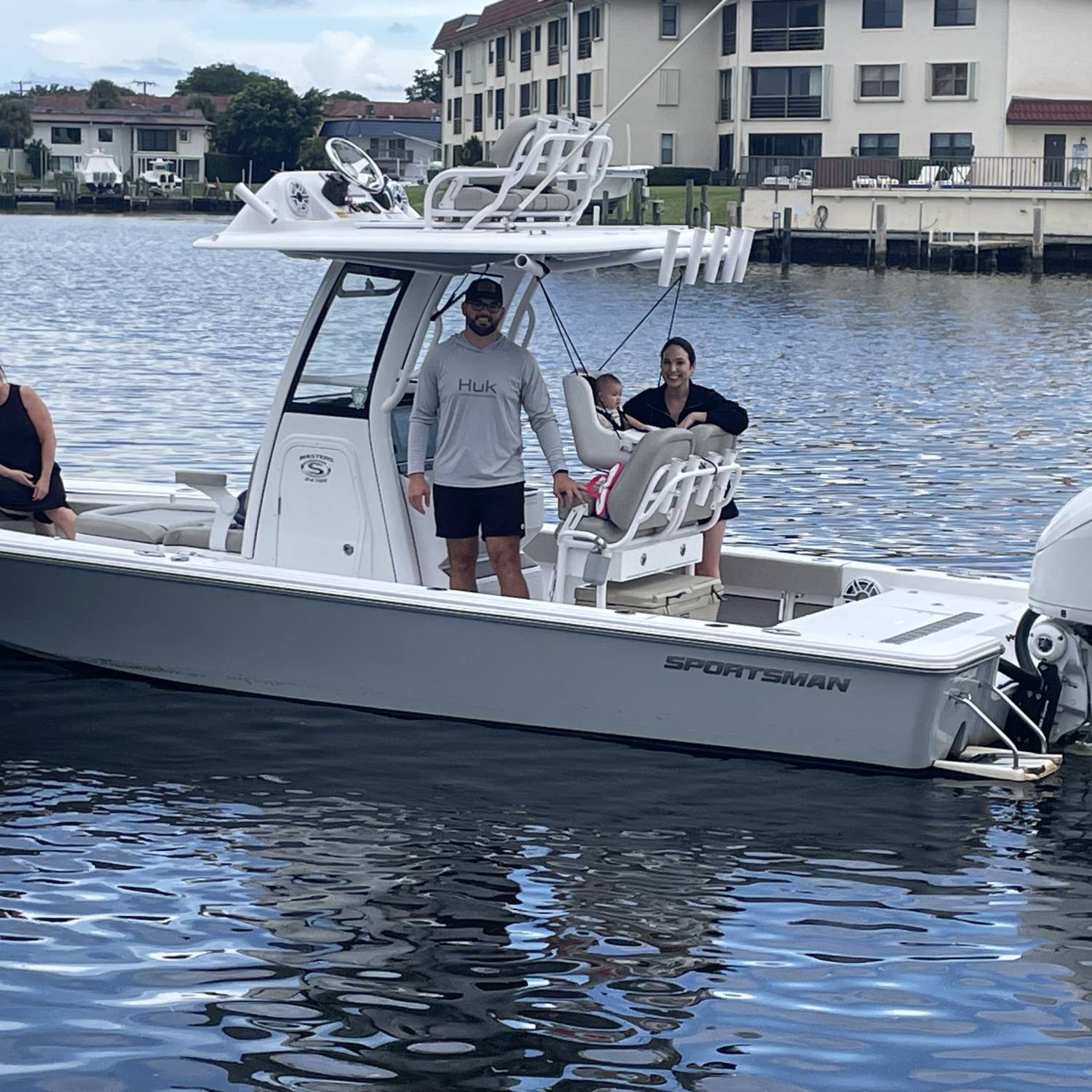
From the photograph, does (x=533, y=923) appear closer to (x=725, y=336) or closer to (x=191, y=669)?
(x=191, y=669)

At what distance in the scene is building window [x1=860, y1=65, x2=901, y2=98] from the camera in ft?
216

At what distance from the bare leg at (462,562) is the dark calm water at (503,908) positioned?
1.42ft

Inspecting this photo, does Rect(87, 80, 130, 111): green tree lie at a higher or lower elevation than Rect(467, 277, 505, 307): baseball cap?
higher

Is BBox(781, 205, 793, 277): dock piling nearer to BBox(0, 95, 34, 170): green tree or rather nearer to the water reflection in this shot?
the water reflection

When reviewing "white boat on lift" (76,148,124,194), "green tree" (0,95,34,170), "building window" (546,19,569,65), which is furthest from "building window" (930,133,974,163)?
"green tree" (0,95,34,170)

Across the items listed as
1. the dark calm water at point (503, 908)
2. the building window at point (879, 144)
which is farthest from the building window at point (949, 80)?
the dark calm water at point (503, 908)

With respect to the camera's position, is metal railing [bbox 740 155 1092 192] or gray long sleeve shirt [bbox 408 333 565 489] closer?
gray long sleeve shirt [bbox 408 333 565 489]

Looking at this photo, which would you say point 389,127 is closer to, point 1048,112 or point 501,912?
point 1048,112

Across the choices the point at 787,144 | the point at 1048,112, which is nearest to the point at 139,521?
the point at 1048,112

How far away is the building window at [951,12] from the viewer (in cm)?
6462

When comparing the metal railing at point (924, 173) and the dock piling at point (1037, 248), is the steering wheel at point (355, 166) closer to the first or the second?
the dock piling at point (1037, 248)

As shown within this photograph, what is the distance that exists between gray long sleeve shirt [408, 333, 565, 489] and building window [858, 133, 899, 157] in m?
59.4

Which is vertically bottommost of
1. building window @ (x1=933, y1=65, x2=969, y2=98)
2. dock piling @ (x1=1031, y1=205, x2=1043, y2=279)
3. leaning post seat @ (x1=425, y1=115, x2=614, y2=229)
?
leaning post seat @ (x1=425, y1=115, x2=614, y2=229)

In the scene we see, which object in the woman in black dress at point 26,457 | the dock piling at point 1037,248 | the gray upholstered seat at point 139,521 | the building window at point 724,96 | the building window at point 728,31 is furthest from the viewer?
the building window at point 724,96
